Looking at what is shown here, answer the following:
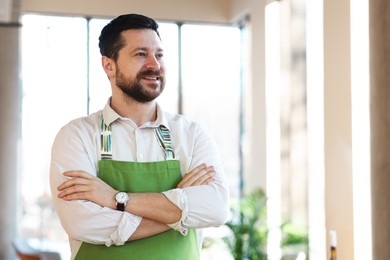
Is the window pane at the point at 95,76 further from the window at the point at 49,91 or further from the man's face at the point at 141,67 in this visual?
the man's face at the point at 141,67

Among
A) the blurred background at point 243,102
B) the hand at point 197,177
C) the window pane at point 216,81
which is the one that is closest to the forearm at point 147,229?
the hand at point 197,177

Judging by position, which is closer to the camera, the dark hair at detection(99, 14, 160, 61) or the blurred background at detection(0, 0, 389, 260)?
the dark hair at detection(99, 14, 160, 61)

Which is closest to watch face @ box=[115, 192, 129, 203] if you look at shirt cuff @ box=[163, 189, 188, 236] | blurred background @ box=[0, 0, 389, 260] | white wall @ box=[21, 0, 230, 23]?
shirt cuff @ box=[163, 189, 188, 236]

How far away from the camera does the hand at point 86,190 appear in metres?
2.18

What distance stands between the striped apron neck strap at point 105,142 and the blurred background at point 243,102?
13.4 feet

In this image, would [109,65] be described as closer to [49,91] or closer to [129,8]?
[129,8]

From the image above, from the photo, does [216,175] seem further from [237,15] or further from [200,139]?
[237,15]

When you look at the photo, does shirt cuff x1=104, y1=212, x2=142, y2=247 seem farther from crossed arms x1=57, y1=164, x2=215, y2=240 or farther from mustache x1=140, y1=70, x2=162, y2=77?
mustache x1=140, y1=70, x2=162, y2=77

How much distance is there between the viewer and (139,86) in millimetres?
2174

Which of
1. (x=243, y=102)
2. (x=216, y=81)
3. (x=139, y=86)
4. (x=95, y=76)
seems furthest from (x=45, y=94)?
(x=139, y=86)

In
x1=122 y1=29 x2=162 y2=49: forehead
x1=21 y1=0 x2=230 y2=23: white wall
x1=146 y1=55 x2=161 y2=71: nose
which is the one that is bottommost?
x1=146 y1=55 x2=161 y2=71: nose

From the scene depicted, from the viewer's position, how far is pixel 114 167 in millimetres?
2207

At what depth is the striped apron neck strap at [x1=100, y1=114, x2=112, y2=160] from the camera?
7.30ft

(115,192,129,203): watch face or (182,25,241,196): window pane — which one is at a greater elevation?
(182,25,241,196): window pane
